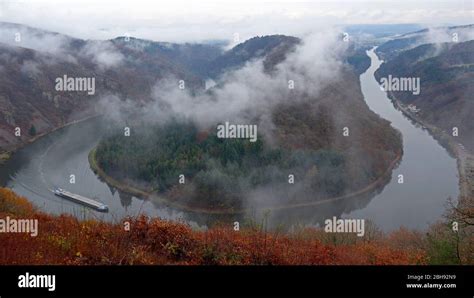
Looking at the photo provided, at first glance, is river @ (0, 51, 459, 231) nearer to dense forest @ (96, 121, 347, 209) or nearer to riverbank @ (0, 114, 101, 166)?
riverbank @ (0, 114, 101, 166)

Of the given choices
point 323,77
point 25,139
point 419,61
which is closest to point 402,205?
point 323,77

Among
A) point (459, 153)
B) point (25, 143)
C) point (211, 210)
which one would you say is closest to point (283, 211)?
point (211, 210)

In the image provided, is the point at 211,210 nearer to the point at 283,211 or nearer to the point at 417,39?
the point at 283,211

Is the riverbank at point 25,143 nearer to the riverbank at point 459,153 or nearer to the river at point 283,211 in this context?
the river at point 283,211

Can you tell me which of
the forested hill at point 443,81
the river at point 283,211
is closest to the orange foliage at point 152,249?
the river at point 283,211

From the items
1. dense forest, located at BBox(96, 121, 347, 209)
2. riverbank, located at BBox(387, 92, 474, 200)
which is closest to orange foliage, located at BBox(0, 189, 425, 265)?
riverbank, located at BBox(387, 92, 474, 200)

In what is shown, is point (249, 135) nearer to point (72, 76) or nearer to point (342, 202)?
point (342, 202)
